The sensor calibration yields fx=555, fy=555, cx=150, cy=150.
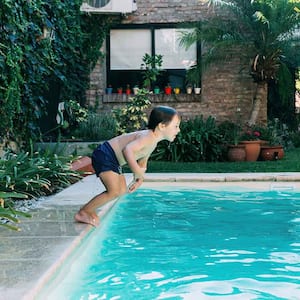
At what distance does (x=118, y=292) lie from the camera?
342 centimetres

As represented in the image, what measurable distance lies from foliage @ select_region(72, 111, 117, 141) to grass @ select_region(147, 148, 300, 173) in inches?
58.2

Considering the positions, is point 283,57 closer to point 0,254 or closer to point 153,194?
point 153,194

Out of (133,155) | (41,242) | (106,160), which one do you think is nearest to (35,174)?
(106,160)

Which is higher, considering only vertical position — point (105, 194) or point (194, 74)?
point (194, 74)

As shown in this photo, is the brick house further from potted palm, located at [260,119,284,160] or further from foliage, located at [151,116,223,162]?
foliage, located at [151,116,223,162]

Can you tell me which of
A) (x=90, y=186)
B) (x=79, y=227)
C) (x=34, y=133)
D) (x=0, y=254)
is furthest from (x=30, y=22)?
(x=0, y=254)

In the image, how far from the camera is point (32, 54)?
9297mm

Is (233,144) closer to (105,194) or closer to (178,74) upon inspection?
(178,74)

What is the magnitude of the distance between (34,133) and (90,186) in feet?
8.88

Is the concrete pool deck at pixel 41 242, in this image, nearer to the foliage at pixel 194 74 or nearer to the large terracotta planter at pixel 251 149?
the large terracotta planter at pixel 251 149

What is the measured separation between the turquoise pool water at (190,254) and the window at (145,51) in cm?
849

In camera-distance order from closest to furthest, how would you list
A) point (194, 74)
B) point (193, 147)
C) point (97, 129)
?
point (193, 147), point (97, 129), point (194, 74)

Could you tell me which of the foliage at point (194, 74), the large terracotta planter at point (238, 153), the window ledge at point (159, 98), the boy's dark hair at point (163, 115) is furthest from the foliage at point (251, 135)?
the boy's dark hair at point (163, 115)

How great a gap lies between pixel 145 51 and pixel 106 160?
35.5 ft
